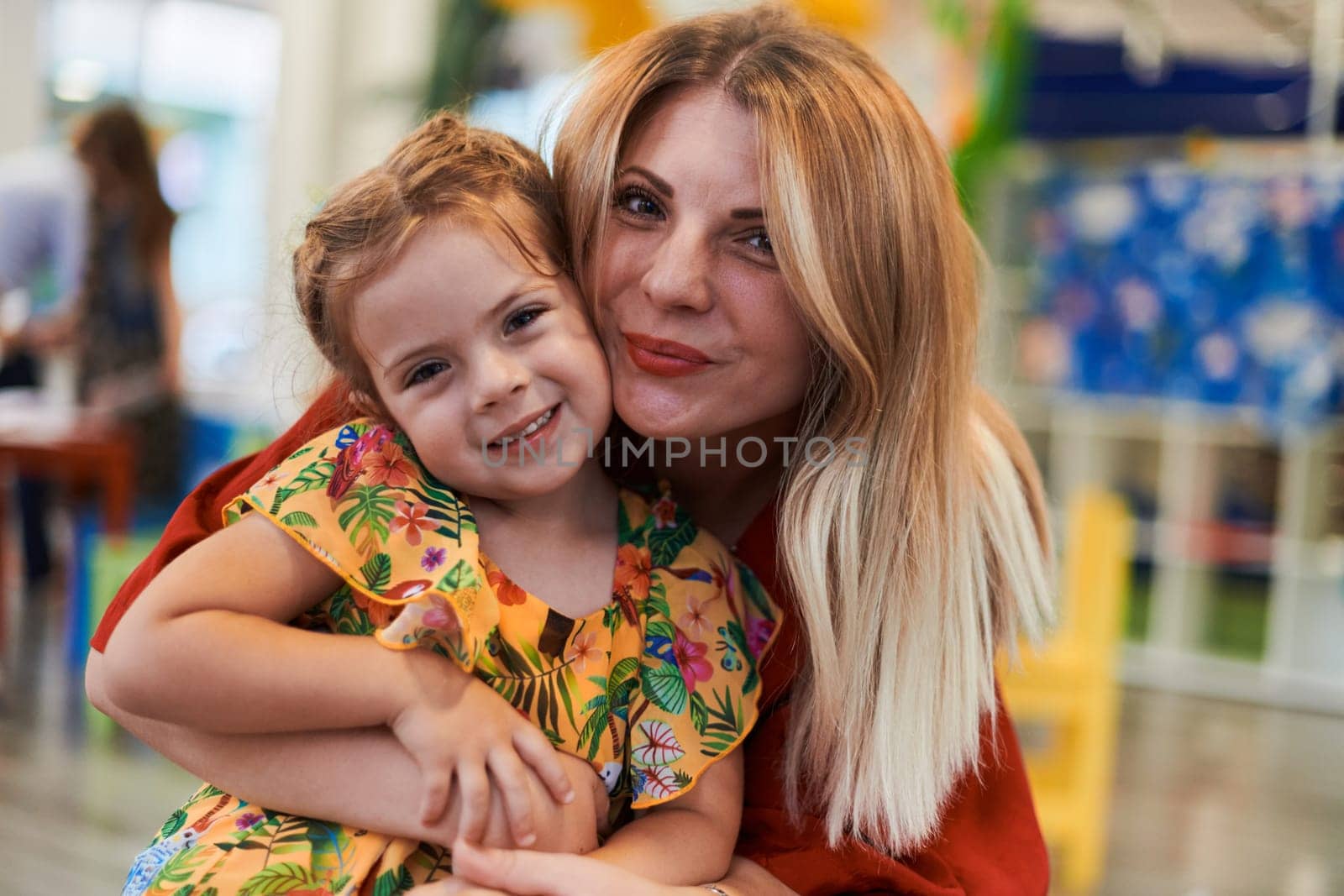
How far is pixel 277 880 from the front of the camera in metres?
1.05

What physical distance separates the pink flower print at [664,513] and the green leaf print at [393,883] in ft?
1.40

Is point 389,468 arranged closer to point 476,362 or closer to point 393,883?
point 476,362

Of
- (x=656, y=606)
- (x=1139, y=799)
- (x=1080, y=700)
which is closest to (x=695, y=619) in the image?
(x=656, y=606)

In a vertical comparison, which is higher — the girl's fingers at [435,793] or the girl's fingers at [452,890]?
the girl's fingers at [435,793]

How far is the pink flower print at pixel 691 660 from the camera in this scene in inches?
47.1

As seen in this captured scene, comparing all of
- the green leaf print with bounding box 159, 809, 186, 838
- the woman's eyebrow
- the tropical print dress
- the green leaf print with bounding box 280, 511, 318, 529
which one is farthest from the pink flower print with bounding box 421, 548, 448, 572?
the woman's eyebrow

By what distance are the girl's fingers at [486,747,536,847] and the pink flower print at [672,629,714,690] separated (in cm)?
21

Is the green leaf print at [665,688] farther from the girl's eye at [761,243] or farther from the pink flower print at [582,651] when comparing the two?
the girl's eye at [761,243]

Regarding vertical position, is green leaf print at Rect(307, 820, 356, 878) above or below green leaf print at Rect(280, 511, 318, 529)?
below

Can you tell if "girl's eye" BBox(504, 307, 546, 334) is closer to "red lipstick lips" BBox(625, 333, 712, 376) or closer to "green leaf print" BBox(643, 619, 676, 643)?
"red lipstick lips" BBox(625, 333, 712, 376)

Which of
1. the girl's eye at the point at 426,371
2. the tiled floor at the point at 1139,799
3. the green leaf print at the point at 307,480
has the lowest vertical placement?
the tiled floor at the point at 1139,799

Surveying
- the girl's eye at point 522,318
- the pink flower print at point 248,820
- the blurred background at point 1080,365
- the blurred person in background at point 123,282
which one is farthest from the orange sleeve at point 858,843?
the blurred person in background at point 123,282

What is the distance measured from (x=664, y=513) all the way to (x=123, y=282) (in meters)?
3.88

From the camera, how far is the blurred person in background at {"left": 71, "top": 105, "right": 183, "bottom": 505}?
4.36m
